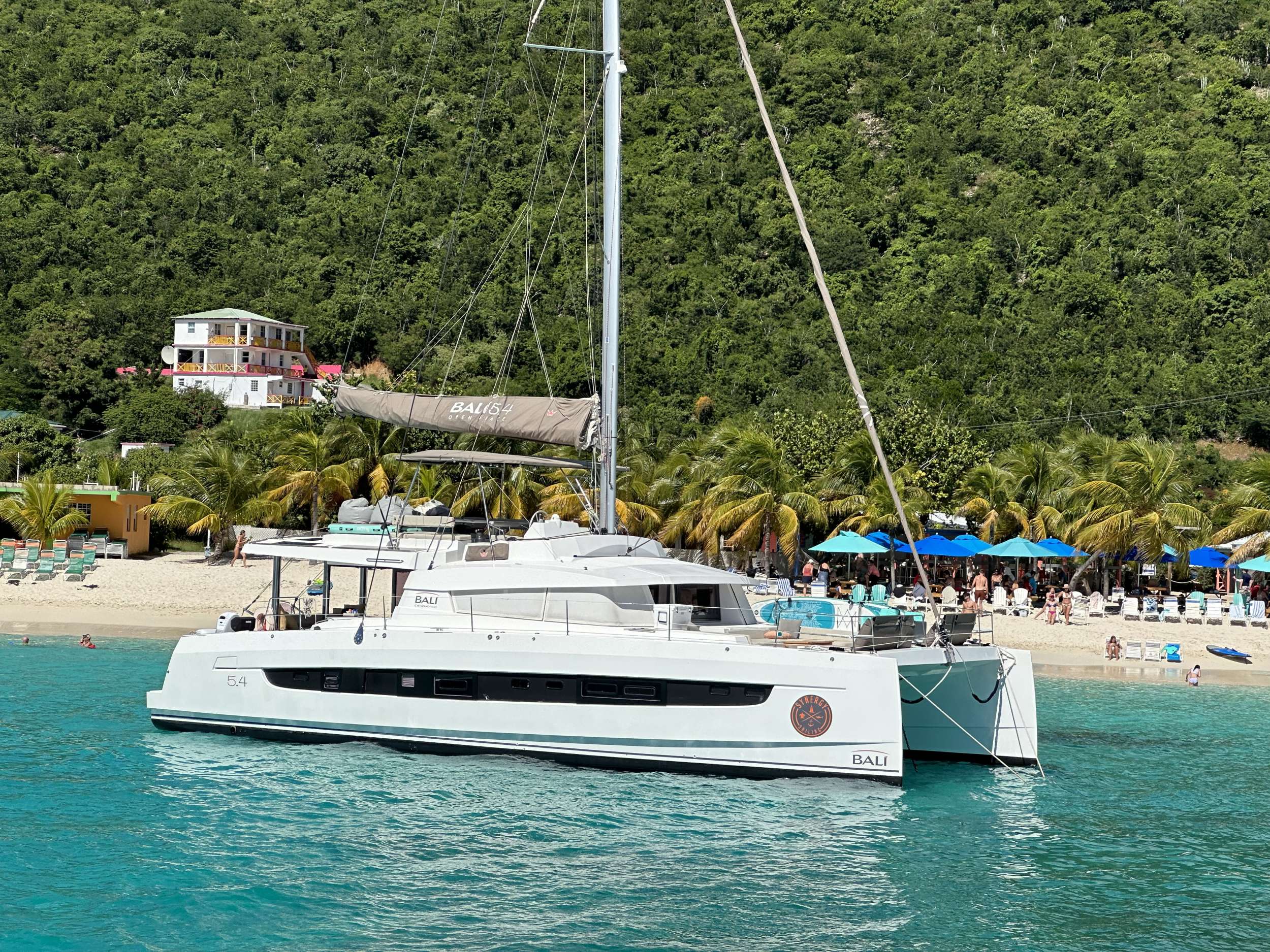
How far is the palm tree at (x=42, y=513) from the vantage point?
38.9m

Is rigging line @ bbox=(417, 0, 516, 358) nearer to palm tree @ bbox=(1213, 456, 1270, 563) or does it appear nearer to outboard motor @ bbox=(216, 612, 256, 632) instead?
outboard motor @ bbox=(216, 612, 256, 632)

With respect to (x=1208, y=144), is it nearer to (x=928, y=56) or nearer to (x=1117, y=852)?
(x=928, y=56)

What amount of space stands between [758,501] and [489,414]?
17.7 metres

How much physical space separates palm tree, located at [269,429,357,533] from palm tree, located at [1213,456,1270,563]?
2503cm

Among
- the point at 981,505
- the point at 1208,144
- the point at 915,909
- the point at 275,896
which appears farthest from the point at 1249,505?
the point at 1208,144

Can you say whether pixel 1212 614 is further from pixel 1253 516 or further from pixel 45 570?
pixel 45 570

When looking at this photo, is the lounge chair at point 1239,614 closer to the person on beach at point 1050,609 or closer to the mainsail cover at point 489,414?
the person on beach at point 1050,609

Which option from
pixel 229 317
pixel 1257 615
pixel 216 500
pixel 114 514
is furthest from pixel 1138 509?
pixel 229 317

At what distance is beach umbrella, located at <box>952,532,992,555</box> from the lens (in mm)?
33156

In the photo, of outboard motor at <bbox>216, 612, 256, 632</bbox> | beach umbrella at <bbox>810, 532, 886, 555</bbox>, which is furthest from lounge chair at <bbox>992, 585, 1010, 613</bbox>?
outboard motor at <bbox>216, 612, 256, 632</bbox>

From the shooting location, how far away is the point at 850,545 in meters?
33.2

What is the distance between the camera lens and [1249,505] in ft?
118

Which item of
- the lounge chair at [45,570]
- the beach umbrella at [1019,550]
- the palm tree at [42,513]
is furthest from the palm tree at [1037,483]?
the palm tree at [42,513]

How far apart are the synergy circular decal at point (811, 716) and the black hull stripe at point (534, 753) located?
0.48 metres
